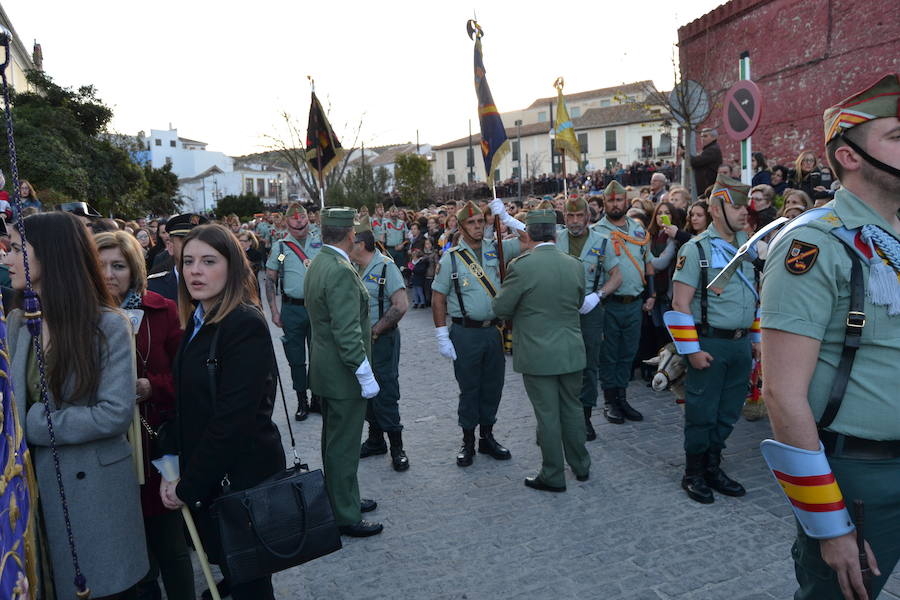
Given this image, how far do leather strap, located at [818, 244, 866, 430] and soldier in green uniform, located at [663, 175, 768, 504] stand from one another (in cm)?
254

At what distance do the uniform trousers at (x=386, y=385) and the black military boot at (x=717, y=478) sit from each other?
2.49m

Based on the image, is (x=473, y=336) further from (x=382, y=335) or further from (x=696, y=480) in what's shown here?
(x=696, y=480)

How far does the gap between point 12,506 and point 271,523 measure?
40.6 inches

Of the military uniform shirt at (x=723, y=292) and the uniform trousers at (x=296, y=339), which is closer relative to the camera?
the military uniform shirt at (x=723, y=292)

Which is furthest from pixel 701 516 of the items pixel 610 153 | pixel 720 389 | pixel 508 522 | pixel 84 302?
pixel 610 153

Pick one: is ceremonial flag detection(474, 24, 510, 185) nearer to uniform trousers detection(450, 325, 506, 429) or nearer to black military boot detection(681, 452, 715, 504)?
uniform trousers detection(450, 325, 506, 429)

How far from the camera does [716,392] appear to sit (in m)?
4.65

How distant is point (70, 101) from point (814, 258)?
30.2 metres

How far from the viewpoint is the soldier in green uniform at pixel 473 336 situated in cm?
561

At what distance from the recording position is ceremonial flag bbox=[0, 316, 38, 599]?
181 centimetres

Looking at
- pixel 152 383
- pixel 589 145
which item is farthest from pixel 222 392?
pixel 589 145

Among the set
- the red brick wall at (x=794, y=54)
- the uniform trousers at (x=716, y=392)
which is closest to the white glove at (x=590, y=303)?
the uniform trousers at (x=716, y=392)

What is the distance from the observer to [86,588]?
2586 millimetres

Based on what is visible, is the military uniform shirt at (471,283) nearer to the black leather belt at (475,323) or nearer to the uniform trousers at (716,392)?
the black leather belt at (475,323)
